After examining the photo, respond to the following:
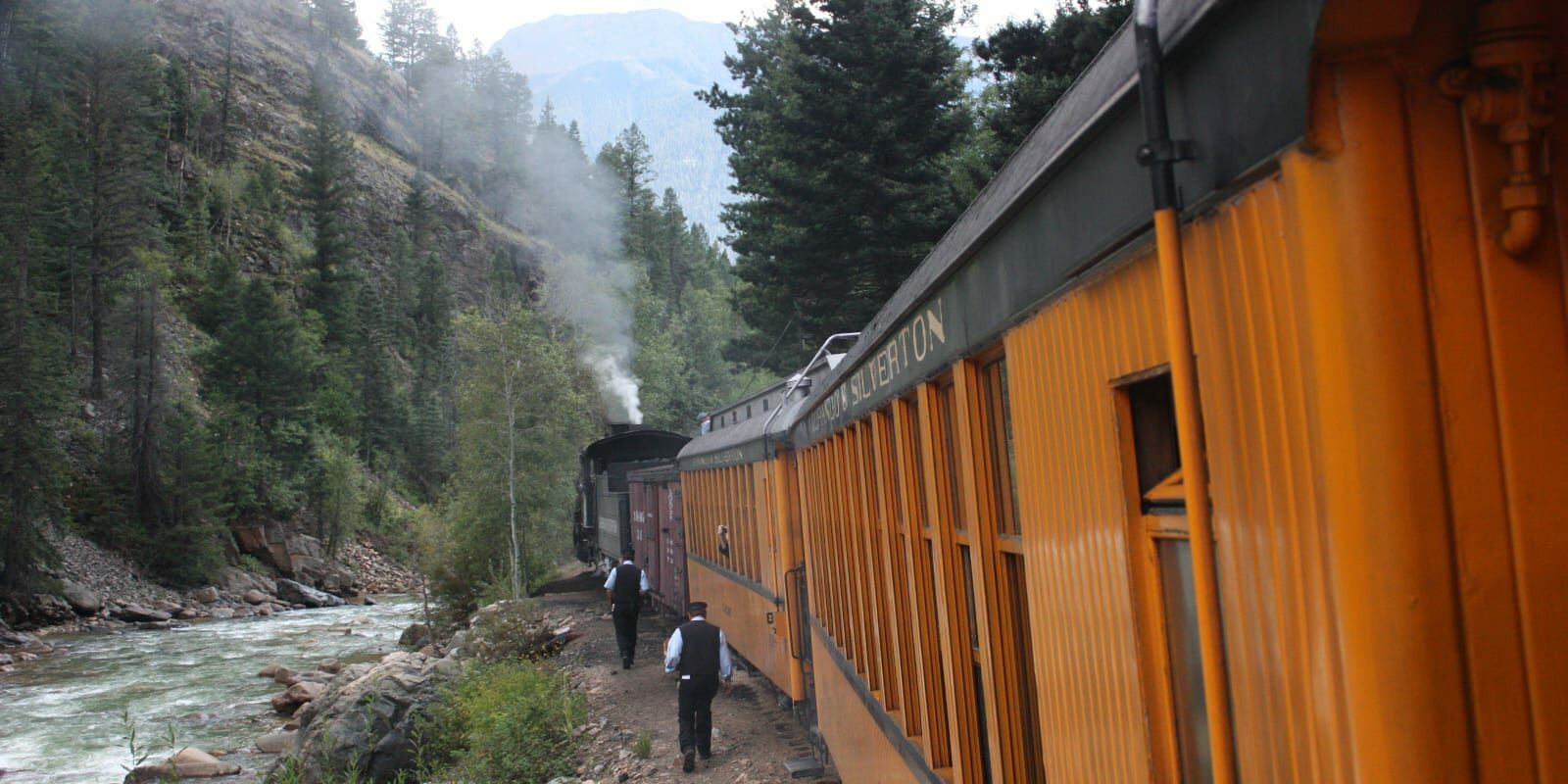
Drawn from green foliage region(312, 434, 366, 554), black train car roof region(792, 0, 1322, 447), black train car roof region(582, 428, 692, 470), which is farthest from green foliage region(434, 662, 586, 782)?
green foliage region(312, 434, 366, 554)

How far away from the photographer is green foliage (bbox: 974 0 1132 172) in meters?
15.0

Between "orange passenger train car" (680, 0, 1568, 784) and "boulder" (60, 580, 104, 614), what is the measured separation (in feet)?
122

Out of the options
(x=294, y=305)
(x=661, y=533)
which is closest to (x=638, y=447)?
(x=661, y=533)

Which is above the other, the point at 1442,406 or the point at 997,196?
the point at 997,196

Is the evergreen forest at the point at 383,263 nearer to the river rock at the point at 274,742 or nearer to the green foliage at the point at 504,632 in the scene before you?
the green foliage at the point at 504,632

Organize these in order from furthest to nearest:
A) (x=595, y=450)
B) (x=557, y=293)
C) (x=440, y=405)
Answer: (x=440, y=405), (x=557, y=293), (x=595, y=450)

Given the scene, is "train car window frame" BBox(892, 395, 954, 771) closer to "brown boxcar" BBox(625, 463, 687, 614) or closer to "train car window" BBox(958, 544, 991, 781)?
"train car window" BBox(958, 544, 991, 781)

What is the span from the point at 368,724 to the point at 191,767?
3.34 m

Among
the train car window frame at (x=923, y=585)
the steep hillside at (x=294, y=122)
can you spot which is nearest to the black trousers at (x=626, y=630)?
the train car window frame at (x=923, y=585)

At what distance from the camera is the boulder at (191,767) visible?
13.2 metres

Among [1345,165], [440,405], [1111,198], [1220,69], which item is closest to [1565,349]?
[1345,165]

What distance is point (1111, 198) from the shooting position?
5.89 ft

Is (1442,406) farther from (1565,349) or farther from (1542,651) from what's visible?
(1542,651)

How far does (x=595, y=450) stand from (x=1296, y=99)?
26.4 meters
